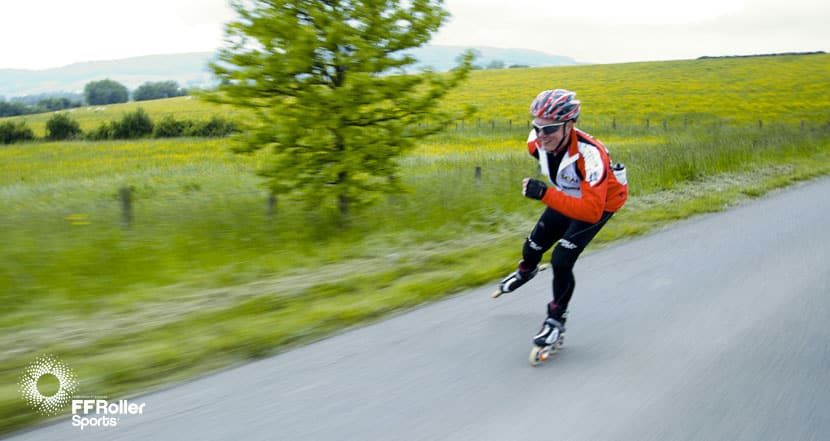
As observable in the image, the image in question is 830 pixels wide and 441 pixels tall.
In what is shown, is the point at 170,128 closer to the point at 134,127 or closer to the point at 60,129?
the point at 134,127

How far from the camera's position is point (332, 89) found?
9.26 m

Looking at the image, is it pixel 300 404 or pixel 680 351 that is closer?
pixel 300 404

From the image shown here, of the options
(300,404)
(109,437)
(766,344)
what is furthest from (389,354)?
(766,344)

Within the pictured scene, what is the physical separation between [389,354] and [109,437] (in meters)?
1.86

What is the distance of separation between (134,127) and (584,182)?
39.8 metres

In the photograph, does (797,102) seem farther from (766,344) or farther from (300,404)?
(300,404)

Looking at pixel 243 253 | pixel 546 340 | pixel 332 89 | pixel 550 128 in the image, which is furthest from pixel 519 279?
pixel 332 89

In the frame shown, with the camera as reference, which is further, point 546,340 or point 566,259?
point 566,259

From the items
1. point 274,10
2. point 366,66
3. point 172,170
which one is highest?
point 274,10

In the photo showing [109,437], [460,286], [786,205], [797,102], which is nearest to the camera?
[109,437]

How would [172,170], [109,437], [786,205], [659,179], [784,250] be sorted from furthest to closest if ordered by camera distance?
1. [172,170]
2. [659,179]
3. [786,205]
4. [784,250]
5. [109,437]

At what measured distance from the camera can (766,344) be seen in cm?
473

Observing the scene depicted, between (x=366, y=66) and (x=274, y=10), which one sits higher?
(x=274, y=10)

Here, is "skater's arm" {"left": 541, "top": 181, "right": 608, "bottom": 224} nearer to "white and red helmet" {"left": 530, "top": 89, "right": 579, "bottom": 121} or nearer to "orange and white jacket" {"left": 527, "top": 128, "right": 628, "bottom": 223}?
"orange and white jacket" {"left": 527, "top": 128, "right": 628, "bottom": 223}
